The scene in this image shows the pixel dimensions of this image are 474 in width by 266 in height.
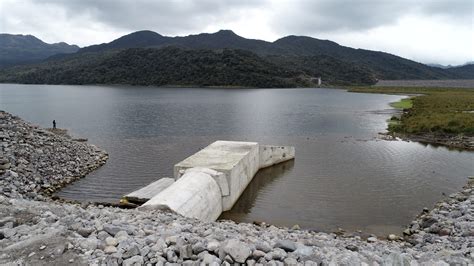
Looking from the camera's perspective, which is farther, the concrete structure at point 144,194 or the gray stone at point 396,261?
the concrete structure at point 144,194


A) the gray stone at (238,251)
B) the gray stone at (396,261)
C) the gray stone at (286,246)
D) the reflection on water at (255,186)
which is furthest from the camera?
the reflection on water at (255,186)

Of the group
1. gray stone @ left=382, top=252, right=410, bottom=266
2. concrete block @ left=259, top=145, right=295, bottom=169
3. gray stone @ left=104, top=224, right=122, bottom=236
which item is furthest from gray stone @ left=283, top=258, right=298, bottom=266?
concrete block @ left=259, top=145, right=295, bottom=169

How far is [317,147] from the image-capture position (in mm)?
36594

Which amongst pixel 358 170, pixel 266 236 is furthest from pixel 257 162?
pixel 266 236

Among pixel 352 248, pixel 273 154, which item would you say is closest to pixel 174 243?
pixel 352 248

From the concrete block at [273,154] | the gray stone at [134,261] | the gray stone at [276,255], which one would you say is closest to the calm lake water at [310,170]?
the concrete block at [273,154]

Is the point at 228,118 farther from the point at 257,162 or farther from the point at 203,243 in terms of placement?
the point at 203,243

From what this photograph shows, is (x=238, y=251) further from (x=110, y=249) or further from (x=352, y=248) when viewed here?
(x=352, y=248)

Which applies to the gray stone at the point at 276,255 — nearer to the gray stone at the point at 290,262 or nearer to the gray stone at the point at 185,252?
the gray stone at the point at 290,262

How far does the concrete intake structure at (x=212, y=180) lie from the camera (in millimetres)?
15356

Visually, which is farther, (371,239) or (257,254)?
(371,239)

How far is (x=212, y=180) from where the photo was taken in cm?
1855

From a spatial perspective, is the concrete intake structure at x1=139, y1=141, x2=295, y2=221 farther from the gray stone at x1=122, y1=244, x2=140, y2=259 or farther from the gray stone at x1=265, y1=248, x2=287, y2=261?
the gray stone at x1=265, y1=248, x2=287, y2=261

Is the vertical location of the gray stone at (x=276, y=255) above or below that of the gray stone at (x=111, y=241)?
below
